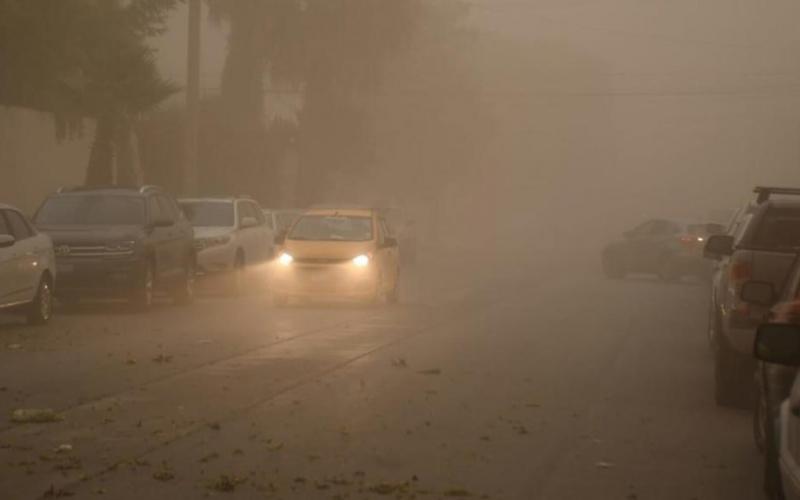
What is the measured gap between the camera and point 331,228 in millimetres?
26031

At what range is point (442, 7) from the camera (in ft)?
225

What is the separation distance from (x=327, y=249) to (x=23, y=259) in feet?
22.3

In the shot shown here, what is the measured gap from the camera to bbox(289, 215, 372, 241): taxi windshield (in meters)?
25.6

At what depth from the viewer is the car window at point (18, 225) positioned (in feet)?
64.5

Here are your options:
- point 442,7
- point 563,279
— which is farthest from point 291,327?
point 442,7

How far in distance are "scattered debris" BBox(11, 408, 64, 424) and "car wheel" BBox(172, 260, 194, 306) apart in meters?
13.7

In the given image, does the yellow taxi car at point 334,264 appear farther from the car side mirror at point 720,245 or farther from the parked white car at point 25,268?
the car side mirror at point 720,245

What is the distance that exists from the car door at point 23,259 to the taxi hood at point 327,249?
19.0ft

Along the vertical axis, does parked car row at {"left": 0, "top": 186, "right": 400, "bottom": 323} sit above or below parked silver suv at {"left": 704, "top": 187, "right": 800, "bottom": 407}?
below

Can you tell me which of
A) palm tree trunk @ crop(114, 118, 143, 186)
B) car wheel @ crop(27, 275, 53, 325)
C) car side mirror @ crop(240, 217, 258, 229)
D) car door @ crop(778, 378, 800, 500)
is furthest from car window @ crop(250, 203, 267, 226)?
car door @ crop(778, 378, 800, 500)

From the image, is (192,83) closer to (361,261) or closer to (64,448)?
(361,261)

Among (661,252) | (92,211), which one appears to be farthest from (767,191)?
(661,252)

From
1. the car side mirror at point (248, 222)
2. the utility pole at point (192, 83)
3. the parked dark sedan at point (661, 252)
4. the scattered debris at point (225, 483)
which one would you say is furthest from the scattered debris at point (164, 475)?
the parked dark sedan at point (661, 252)

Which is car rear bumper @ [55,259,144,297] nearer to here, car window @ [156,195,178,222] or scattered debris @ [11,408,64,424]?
car window @ [156,195,178,222]
